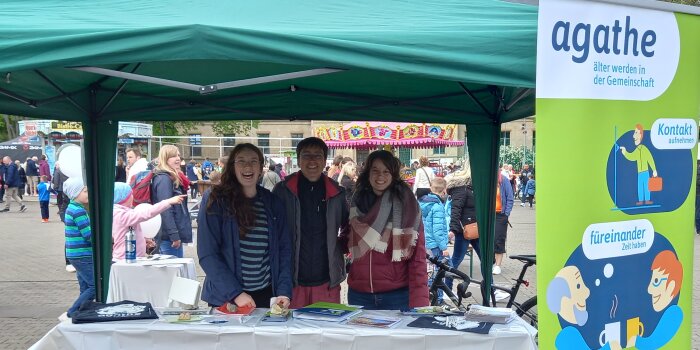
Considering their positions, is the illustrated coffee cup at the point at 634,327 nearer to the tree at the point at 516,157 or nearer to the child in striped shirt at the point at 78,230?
the child in striped shirt at the point at 78,230

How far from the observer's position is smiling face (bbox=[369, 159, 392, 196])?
408cm

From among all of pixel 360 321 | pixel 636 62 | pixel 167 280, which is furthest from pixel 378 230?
pixel 167 280

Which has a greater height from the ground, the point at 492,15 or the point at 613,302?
the point at 492,15

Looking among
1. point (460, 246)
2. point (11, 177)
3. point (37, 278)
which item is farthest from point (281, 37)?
point (11, 177)

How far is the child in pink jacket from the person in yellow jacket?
13.6 ft

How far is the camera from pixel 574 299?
277 centimetres

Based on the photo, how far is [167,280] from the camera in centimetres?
543

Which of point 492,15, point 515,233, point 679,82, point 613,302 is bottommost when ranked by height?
point 515,233

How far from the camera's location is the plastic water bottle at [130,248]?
555cm

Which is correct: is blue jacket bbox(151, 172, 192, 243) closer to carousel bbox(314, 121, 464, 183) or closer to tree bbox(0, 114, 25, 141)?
carousel bbox(314, 121, 464, 183)

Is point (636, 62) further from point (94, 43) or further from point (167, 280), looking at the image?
point (167, 280)

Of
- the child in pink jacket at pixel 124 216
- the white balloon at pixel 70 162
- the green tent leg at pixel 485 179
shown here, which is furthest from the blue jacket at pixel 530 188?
the child in pink jacket at pixel 124 216

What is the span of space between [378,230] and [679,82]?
6.13 ft

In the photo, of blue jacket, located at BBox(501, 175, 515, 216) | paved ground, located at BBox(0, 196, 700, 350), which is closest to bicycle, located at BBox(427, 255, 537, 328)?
paved ground, located at BBox(0, 196, 700, 350)
